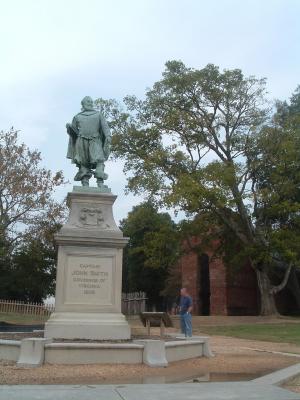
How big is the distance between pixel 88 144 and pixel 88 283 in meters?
3.66

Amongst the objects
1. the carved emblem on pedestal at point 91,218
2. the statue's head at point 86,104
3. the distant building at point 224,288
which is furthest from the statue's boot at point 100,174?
the distant building at point 224,288

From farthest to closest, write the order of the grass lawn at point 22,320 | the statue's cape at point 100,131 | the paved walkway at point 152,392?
the grass lawn at point 22,320
the statue's cape at point 100,131
the paved walkway at point 152,392

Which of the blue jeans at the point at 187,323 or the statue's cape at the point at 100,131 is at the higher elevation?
the statue's cape at the point at 100,131

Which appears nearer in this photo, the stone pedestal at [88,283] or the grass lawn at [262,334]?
the stone pedestal at [88,283]

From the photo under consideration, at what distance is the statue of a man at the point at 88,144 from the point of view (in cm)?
1308

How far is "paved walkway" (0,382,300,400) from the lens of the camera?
6309 mm

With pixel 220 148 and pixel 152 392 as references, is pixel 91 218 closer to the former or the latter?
pixel 152 392

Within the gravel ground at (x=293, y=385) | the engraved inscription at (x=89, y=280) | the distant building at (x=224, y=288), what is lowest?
the gravel ground at (x=293, y=385)

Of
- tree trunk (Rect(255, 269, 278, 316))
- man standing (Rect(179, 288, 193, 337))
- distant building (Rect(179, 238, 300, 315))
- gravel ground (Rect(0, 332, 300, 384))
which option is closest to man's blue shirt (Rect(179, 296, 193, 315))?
man standing (Rect(179, 288, 193, 337))

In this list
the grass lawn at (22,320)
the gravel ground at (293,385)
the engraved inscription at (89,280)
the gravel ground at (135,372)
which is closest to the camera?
the gravel ground at (293,385)

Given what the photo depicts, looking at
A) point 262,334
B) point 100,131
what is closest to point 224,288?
point 262,334

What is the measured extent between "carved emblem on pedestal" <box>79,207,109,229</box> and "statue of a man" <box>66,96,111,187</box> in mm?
866

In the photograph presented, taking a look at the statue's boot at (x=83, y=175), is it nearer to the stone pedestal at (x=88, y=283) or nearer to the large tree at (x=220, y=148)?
the stone pedestal at (x=88, y=283)

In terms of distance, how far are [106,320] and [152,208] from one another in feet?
70.2
